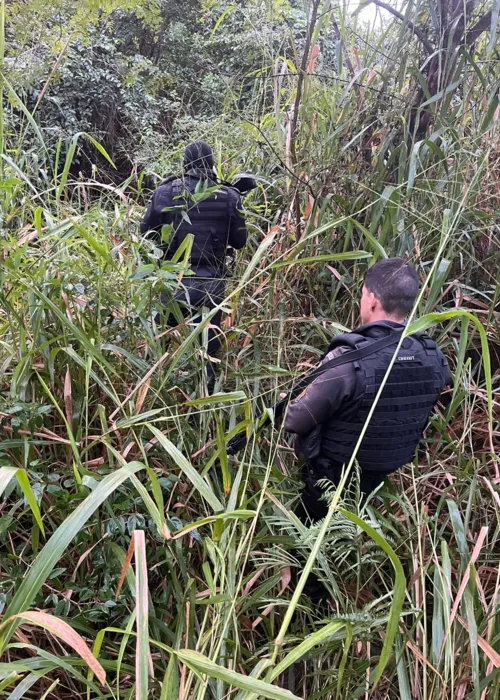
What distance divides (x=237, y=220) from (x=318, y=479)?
1366 mm

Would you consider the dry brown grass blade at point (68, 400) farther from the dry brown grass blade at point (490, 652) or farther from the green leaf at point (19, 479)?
the dry brown grass blade at point (490, 652)

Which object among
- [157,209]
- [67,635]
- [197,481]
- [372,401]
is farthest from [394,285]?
[157,209]

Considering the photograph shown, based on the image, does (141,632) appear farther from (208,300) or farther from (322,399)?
(208,300)

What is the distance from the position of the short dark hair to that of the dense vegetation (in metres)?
0.09

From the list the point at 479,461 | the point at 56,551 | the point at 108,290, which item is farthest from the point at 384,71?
the point at 56,551

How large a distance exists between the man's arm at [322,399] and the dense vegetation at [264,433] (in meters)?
A: 0.08

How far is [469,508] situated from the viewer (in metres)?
1.45

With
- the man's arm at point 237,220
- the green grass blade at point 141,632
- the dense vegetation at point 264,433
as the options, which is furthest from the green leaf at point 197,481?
the man's arm at point 237,220

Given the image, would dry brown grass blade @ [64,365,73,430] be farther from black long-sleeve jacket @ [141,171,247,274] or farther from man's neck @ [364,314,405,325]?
black long-sleeve jacket @ [141,171,247,274]

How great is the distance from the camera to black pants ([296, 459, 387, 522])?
5.05 ft

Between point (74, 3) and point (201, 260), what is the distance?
1.34 meters

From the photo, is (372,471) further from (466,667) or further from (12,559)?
(12,559)

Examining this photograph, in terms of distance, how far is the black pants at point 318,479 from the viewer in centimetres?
154

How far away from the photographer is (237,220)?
236 cm
